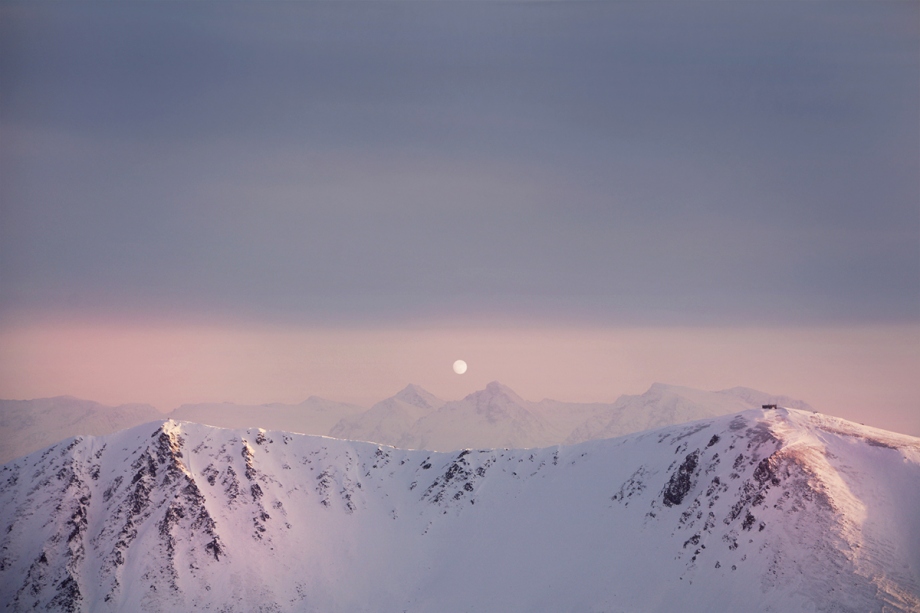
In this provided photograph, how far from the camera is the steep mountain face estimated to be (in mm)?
148875

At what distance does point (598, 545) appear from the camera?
180 metres

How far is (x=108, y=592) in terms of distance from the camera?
17688 cm

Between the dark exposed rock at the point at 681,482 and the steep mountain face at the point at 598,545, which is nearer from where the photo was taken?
the steep mountain face at the point at 598,545

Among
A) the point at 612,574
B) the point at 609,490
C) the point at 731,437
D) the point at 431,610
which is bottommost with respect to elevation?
the point at 431,610

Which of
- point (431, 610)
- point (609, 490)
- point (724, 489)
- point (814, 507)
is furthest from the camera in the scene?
point (609, 490)

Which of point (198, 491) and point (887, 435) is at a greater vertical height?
point (887, 435)

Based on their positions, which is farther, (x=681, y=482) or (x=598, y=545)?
(x=598, y=545)

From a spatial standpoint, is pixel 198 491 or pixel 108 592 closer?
pixel 108 592

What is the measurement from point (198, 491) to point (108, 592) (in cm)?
2921

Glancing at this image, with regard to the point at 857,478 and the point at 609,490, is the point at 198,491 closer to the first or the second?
the point at 609,490

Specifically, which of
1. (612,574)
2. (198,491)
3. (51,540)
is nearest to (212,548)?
(198,491)

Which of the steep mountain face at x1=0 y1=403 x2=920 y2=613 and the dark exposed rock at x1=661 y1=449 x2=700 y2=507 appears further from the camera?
the dark exposed rock at x1=661 y1=449 x2=700 y2=507

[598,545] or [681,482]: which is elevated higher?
[681,482]

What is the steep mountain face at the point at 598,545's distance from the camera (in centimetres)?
14888
